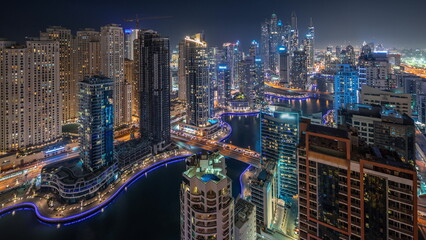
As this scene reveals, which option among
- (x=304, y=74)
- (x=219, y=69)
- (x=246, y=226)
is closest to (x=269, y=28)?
(x=304, y=74)

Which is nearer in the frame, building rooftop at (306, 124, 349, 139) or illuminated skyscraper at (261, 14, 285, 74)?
building rooftop at (306, 124, 349, 139)

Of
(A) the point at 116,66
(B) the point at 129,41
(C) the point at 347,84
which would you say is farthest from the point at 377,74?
(B) the point at 129,41

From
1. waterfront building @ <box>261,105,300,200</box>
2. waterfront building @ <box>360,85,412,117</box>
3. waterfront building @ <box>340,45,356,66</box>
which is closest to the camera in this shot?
waterfront building @ <box>261,105,300,200</box>

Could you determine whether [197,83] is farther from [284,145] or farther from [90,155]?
[284,145]

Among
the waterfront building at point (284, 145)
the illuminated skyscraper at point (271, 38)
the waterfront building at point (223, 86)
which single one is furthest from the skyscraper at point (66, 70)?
the illuminated skyscraper at point (271, 38)

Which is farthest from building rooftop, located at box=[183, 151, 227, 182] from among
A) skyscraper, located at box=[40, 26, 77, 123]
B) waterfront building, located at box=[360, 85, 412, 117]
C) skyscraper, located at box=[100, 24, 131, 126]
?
skyscraper, located at box=[40, 26, 77, 123]

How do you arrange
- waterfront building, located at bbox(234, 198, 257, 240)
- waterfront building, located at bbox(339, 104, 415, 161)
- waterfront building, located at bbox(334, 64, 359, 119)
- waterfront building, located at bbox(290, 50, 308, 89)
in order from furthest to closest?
waterfront building, located at bbox(290, 50, 308, 89) < waterfront building, located at bbox(334, 64, 359, 119) < waterfront building, located at bbox(339, 104, 415, 161) < waterfront building, located at bbox(234, 198, 257, 240)

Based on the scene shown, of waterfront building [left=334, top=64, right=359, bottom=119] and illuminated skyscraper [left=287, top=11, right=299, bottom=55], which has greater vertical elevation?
illuminated skyscraper [left=287, top=11, right=299, bottom=55]

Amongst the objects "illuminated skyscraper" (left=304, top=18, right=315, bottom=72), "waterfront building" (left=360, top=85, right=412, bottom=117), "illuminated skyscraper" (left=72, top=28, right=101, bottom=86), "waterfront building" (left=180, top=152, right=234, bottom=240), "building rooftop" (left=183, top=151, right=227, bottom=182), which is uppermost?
"illuminated skyscraper" (left=304, top=18, right=315, bottom=72)

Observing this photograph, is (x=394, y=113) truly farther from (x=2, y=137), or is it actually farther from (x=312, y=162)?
(x=2, y=137)

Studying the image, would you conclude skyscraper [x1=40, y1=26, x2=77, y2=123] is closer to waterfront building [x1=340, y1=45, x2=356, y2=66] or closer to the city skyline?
the city skyline
